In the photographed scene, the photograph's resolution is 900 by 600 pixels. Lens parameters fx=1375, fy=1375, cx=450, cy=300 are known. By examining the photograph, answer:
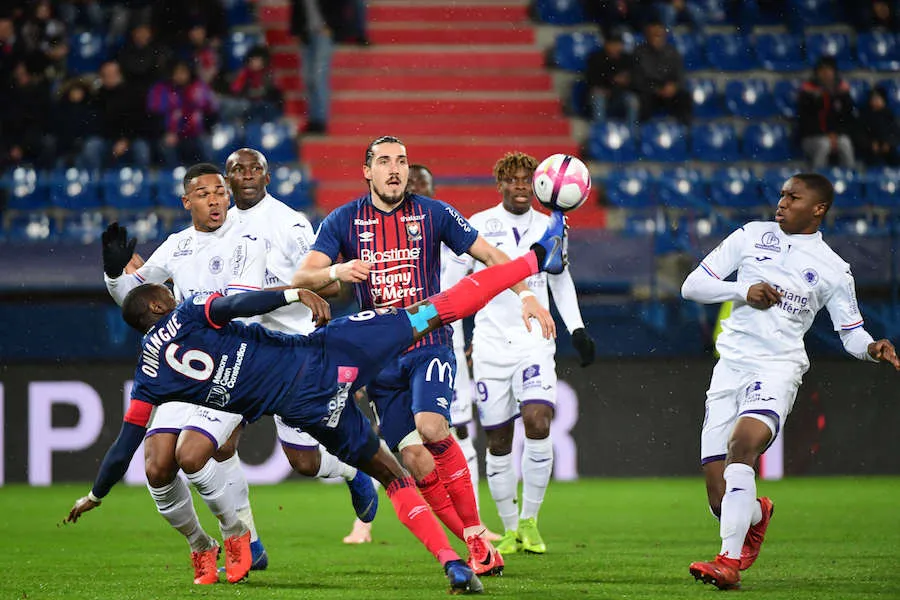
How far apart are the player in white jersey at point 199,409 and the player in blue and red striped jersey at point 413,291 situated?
71cm

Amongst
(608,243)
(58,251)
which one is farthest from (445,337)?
(58,251)

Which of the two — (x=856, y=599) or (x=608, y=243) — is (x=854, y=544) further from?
(x=608, y=243)

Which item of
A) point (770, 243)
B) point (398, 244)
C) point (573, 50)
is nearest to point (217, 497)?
point (398, 244)

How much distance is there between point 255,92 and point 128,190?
8.28 ft

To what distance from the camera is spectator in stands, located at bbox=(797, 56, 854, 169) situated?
51.8 feet

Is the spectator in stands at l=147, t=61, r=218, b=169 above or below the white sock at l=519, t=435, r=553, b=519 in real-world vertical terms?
above

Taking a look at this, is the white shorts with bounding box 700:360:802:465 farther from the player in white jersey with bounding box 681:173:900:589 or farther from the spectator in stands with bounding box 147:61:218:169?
the spectator in stands with bounding box 147:61:218:169

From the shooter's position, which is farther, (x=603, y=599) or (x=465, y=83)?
(x=465, y=83)

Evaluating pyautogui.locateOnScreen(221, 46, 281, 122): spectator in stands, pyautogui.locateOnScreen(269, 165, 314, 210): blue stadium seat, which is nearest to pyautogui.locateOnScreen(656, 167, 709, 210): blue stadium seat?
pyautogui.locateOnScreen(269, 165, 314, 210): blue stadium seat

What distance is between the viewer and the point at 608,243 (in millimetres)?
12633

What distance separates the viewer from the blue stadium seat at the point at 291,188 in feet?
49.2

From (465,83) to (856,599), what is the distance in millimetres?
13114

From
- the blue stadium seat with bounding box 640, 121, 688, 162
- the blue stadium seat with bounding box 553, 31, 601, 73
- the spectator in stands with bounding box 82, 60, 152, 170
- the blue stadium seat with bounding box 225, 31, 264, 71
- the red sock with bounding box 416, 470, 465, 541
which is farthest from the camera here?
the blue stadium seat with bounding box 553, 31, 601, 73

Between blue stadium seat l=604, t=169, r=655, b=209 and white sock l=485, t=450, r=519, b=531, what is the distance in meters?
7.26
